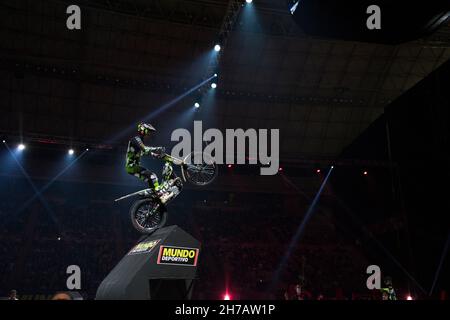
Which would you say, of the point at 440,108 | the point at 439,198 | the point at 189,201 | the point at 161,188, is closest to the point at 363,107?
the point at 440,108

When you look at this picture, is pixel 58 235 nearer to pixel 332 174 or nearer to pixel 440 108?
pixel 332 174

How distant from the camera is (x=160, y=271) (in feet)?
18.9

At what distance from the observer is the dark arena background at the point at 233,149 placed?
18.6 meters

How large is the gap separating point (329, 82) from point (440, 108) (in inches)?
280

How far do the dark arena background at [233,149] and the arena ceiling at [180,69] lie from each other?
0.27ft

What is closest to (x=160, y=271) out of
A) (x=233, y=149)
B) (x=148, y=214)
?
(x=148, y=214)

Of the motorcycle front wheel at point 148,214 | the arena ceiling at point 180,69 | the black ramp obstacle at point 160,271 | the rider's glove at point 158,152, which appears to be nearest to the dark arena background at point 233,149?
the arena ceiling at point 180,69

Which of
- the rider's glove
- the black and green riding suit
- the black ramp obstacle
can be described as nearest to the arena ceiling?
the black and green riding suit

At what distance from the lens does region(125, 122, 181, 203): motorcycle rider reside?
323 inches

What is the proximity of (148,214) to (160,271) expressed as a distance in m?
2.75

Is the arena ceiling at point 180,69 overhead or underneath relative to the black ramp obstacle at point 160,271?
overhead

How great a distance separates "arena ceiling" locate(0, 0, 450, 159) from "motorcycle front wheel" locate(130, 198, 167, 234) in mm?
11935

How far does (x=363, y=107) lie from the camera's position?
24688 millimetres

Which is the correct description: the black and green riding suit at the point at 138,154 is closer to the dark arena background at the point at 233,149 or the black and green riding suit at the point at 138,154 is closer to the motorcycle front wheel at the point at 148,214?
the motorcycle front wheel at the point at 148,214
